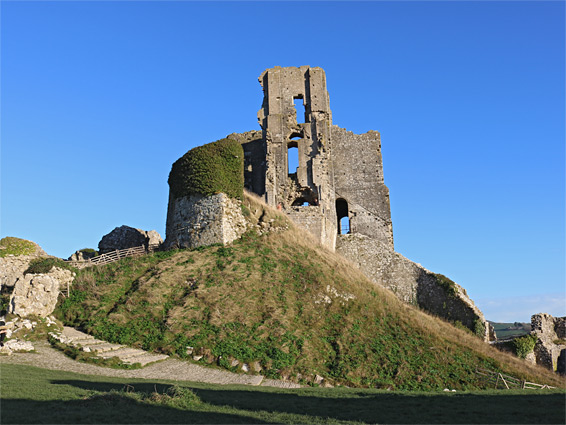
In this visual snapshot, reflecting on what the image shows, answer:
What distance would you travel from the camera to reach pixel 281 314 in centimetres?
2052

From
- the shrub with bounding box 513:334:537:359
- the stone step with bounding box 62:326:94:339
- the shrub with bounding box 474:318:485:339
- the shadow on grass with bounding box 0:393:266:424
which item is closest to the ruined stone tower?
the shrub with bounding box 474:318:485:339

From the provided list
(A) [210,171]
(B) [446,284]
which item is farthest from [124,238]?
(B) [446,284]

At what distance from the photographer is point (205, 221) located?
26812 mm

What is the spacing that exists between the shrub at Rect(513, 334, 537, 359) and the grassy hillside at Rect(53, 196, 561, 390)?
97.4 inches

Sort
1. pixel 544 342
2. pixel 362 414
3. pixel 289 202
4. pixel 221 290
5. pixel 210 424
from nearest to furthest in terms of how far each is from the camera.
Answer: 1. pixel 210 424
2. pixel 362 414
3. pixel 221 290
4. pixel 544 342
5. pixel 289 202

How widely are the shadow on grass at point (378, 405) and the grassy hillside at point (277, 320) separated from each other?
141 inches

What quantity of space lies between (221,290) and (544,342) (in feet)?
57.5

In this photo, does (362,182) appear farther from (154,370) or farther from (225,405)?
(225,405)

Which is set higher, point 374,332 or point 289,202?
point 289,202

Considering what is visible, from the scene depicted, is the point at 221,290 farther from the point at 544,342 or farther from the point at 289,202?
the point at 544,342

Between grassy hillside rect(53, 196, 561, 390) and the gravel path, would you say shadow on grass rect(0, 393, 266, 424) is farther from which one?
grassy hillside rect(53, 196, 561, 390)

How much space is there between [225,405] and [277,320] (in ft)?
29.1

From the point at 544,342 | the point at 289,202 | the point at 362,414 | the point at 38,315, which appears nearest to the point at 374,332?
the point at 362,414

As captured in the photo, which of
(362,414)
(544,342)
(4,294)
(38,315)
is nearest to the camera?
(362,414)
